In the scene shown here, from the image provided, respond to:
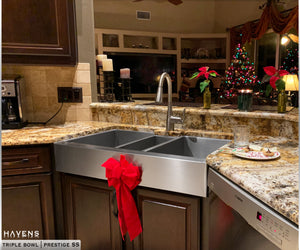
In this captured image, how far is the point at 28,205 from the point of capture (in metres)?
1.45

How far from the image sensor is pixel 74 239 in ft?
4.88

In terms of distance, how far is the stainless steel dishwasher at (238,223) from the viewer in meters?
0.67

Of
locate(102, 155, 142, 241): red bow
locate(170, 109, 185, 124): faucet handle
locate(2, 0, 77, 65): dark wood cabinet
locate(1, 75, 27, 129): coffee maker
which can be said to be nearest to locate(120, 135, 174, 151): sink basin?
locate(170, 109, 185, 124): faucet handle

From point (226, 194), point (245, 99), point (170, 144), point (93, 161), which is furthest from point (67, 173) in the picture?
point (245, 99)

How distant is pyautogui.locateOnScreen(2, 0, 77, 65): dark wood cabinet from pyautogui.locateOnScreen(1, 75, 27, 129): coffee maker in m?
0.16

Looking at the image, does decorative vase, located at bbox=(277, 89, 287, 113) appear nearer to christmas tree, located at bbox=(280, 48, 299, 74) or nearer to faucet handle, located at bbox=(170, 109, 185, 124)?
faucet handle, located at bbox=(170, 109, 185, 124)

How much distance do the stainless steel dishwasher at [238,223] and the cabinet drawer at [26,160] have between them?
2.94ft

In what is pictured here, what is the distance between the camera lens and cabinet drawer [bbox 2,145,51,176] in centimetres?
139

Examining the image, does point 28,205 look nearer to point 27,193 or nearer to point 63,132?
point 27,193

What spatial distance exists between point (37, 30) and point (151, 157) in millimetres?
1084

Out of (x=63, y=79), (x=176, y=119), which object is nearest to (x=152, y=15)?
(x=63, y=79)

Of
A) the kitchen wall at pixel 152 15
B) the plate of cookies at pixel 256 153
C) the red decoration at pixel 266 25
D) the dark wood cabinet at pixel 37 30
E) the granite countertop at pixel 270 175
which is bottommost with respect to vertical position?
the granite countertop at pixel 270 175

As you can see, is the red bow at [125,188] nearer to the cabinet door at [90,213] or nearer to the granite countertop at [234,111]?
the cabinet door at [90,213]

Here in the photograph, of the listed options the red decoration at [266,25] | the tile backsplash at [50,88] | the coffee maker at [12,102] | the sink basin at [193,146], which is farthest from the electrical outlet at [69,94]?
the red decoration at [266,25]
